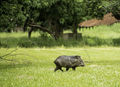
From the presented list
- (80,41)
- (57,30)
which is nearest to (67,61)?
(80,41)

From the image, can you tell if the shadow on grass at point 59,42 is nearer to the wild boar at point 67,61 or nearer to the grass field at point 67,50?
the grass field at point 67,50

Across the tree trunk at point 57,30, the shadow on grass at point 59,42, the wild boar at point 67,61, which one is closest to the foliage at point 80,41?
the shadow on grass at point 59,42

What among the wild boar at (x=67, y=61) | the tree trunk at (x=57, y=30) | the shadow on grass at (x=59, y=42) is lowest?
the shadow on grass at (x=59, y=42)

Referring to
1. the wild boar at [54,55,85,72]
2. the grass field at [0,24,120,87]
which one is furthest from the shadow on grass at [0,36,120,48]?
the wild boar at [54,55,85,72]

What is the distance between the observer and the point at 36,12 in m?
40.8

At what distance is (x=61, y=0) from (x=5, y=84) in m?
29.1

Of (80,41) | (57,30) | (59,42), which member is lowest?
(80,41)

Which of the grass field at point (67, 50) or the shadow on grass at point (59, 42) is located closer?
the grass field at point (67, 50)

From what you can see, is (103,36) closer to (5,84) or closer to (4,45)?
(4,45)

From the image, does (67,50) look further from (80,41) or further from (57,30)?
(57,30)

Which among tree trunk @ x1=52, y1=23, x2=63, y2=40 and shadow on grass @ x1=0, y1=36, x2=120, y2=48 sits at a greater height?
tree trunk @ x1=52, y1=23, x2=63, y2=40

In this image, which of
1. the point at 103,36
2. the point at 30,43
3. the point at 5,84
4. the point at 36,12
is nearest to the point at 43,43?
the point at 30,43

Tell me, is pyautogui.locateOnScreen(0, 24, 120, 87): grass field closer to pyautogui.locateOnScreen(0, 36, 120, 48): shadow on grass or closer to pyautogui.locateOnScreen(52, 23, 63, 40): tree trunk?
pyautogui.locateOnScreen(0, 36, 120, 48): shadow on grass

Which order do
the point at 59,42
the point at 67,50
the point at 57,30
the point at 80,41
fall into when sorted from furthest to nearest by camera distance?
the point at 57,30 < the point at 80,41 < the point at 59,42 < the point at 67,50
